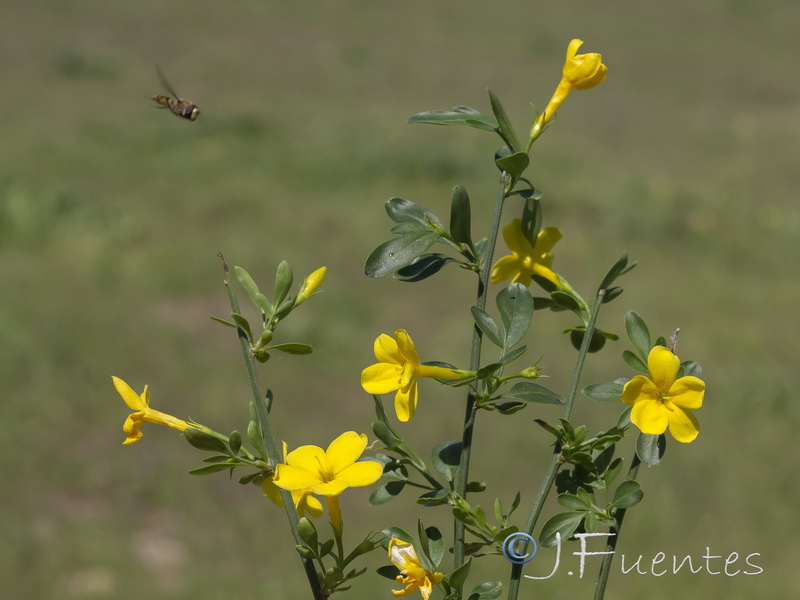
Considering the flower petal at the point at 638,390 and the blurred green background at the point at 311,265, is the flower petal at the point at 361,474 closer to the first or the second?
the flower petal at the point at 638,390

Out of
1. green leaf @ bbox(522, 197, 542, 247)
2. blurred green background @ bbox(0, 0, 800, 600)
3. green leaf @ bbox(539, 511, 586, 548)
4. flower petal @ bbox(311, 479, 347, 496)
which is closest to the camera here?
flower petal @ bbox(311, 479, 347, 496)

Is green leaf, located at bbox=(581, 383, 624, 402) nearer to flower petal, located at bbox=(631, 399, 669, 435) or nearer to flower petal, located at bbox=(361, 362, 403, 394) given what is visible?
flower petal, located at bbox=(631, 399, 669, 435)

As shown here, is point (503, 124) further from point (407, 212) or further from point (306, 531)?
point (306, 531)

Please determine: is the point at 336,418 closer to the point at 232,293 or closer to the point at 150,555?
the point at 150,555

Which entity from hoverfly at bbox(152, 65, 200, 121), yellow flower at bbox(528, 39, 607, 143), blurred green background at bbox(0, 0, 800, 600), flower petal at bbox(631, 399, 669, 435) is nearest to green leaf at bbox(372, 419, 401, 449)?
flower petal at bbox(631, 399, 669, 435)

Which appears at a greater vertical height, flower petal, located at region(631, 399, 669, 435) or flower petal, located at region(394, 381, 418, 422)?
flower petal, located at region(631, 399, 669, 435)

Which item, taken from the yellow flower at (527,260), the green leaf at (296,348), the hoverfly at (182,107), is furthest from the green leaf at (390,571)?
the hoverfly at (182,107)
